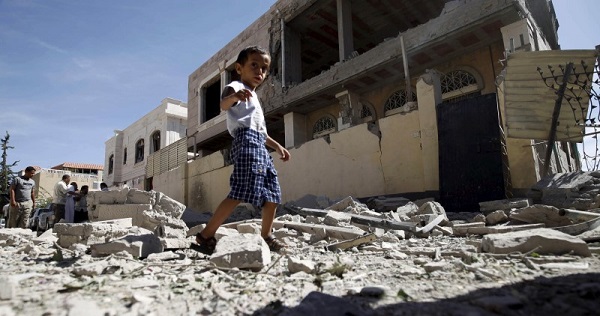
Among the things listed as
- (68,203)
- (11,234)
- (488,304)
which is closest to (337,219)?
(488,304)

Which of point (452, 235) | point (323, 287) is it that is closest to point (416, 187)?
point (452, 235)

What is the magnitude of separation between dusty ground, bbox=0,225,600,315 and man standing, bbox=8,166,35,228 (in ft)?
20.0

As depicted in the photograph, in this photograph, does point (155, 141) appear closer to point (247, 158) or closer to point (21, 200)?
point (21, 200)

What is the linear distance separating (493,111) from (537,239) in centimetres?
358

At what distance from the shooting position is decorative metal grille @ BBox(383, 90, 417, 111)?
344 inches

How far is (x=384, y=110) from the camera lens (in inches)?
359

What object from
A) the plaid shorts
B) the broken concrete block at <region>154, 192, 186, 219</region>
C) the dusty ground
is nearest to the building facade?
the broken concrete block at <region>154, 192, 186, 219</region>

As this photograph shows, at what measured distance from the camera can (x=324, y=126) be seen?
10.4 m

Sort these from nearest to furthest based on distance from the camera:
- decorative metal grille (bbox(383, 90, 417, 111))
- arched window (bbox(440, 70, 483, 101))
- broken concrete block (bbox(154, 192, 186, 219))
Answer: broken concrete block (bbox(154, 192, 186, 219)) → arched window (bbox(440, 70, 483, 101)) → decorative metal grille (bbox(383, 90, 417, 111))

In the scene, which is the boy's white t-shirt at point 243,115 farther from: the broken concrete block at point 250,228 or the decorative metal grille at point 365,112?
the decorative metal grille at point 365,112

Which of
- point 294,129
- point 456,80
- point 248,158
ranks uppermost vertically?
point 456,80

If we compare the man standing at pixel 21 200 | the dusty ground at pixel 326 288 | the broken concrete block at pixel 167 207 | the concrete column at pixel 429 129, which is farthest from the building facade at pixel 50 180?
the dusty ground at pixel 326 288

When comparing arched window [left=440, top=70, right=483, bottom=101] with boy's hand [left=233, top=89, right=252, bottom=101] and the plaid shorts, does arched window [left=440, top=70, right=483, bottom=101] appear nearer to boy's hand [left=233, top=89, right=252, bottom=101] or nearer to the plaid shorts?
the plaid shorts

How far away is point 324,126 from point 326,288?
922 centimetres
